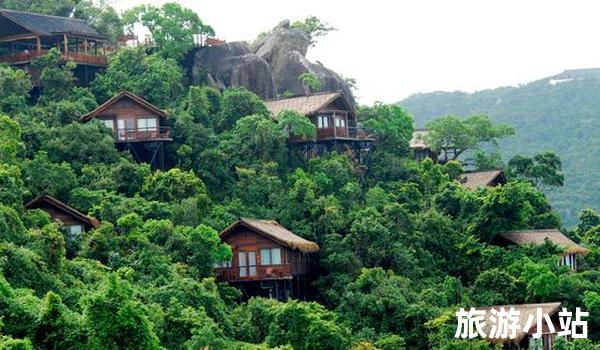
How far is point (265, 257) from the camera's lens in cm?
4569

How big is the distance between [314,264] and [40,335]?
1760cm

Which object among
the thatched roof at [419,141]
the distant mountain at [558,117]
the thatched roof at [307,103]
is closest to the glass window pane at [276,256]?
the thatched roof at [307,103]

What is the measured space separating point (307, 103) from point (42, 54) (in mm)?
11609

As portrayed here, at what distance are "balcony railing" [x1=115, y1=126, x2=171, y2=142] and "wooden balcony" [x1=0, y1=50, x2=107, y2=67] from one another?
588 centimetres

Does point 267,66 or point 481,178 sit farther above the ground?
point 267,66

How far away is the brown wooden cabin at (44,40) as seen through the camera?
56.5 meters

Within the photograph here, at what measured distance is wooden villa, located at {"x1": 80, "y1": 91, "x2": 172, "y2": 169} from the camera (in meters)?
52.3

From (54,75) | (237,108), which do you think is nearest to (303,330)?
(237,108)

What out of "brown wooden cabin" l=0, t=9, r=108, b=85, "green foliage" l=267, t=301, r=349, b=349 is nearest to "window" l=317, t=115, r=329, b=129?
"brown wooden cabin" l=0, t=9, r=108, b=85

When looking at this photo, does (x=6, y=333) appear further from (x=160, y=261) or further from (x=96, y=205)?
(x=96, y=205)

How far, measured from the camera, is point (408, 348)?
42.3 metres

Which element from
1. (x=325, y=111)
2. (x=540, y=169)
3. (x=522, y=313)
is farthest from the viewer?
(x=540, y=169)

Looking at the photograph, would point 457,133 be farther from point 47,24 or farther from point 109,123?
point 47,24

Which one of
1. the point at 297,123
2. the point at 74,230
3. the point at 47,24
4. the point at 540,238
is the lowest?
the point at 540,238
